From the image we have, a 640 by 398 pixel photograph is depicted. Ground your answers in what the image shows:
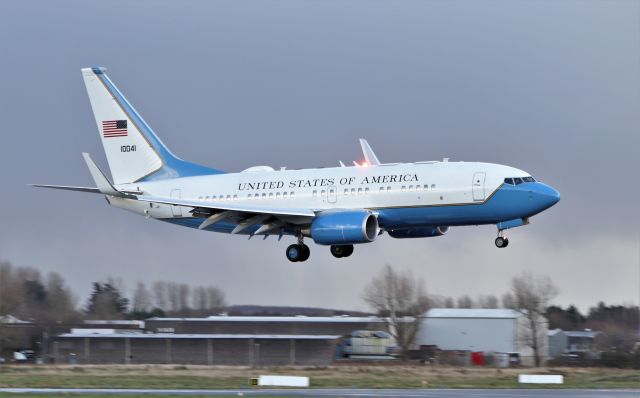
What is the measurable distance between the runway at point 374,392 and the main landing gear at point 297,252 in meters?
11.5

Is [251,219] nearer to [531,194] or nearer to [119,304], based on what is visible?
[531,194]

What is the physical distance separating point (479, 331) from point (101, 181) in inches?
1650

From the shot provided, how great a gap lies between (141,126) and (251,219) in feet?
43.9

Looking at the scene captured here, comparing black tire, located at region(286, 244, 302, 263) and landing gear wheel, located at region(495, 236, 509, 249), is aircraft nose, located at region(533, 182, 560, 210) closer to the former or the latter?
landing gear wheel, located at region(495, 236, 509, 249)

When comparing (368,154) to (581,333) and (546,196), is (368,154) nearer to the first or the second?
(546,196)

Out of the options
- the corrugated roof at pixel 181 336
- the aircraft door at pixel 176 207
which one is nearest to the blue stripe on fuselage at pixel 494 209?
the aircraft door at pixel 176 207

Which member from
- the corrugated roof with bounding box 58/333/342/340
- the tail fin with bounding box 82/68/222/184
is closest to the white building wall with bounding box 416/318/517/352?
the corrugated roof with bounding box 58/333/342/340

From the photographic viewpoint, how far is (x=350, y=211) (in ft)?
197

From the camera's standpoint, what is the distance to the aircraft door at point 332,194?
61750 millimetres

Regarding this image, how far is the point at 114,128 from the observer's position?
7294cm

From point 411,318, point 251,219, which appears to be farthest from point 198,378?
point 411,318

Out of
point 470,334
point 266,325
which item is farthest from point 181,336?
point 470,334

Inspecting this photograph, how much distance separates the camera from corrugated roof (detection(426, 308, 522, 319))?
95.4m

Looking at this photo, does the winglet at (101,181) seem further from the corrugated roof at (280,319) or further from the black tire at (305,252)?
the corrugated roof at (280,319)
